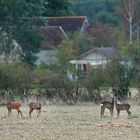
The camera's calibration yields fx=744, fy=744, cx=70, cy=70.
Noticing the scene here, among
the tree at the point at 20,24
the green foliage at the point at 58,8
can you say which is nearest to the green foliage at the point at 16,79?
the tree at the point at 20,24

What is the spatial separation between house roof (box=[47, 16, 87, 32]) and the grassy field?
44.3 m

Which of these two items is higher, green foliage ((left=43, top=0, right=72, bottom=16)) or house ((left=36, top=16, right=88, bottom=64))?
green foliage ((left=43, top=0, right=72, bottom=16))

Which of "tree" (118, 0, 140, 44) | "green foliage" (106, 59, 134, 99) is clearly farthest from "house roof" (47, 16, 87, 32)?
"green foliage" (106, 59, 134, 99)

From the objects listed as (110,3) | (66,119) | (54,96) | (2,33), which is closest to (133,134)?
(66,119)

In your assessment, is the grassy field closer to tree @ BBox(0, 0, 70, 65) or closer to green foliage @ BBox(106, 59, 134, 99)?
green foliage @ BBox(106, 59, 134, 99)

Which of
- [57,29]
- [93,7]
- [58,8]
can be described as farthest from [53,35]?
[93,7]

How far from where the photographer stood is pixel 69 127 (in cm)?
2017

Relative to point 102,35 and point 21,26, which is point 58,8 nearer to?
point 102,35

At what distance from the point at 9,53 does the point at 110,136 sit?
106 feet

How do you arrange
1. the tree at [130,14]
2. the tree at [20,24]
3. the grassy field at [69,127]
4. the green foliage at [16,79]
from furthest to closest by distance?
the tree at [130,14] < the tree at [20,24] < the green foliage at [16,79] < the grassy field at [69,127]

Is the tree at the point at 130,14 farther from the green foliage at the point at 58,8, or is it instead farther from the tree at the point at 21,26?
the tree at the point at 21,26

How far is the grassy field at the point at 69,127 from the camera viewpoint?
18.0m

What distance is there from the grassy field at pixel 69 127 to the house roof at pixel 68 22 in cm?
4431

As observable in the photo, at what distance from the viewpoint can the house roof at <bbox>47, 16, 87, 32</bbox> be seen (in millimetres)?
70375
